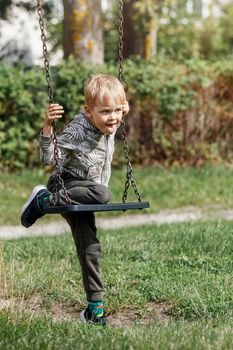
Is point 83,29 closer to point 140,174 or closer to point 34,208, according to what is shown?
point 140,174

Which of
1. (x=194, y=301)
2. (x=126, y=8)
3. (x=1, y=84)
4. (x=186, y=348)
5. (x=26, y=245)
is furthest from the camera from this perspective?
(x=126, y=8)

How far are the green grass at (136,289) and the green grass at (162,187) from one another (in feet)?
11.8

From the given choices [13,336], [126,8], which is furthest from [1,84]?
[13,336]

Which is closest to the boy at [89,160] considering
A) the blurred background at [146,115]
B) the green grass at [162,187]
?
the green grass at [162,187]

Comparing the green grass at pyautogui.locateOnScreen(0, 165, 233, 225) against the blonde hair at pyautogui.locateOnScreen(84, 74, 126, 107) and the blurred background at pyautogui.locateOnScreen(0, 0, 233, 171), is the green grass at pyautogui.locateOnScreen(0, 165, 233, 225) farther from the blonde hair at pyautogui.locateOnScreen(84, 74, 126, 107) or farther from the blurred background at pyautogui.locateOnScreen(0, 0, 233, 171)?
the blonde hair at pyautogui.locateOnScreen(84, 74, 126, 107)

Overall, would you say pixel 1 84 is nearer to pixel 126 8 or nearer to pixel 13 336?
pixel 126 8

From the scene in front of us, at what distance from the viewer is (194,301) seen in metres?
5.68

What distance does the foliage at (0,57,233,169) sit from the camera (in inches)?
545

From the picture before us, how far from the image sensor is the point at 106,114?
5.31 m

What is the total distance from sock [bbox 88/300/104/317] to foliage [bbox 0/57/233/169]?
842 centimetres

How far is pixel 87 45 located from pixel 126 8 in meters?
3.60

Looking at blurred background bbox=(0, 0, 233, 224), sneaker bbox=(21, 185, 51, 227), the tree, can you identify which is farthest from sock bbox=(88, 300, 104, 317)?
the tree

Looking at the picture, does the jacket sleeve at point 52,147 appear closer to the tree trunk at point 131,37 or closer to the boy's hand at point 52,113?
the boy's hand at point 52,113

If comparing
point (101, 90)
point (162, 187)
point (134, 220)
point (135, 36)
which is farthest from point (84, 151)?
point (135, 36)
